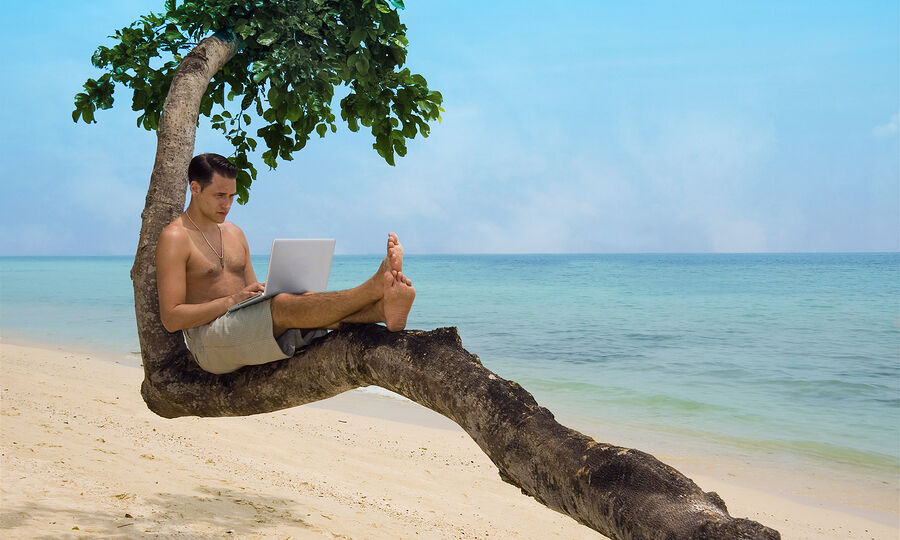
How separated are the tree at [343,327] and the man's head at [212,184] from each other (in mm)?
398

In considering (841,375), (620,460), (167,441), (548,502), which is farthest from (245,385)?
(841,375)

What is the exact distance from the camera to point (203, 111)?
570 centimetres

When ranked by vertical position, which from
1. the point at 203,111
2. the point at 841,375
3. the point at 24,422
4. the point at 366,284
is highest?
the point at 203,111

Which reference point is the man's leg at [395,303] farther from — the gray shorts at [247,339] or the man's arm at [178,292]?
the man's arm at [178,292]

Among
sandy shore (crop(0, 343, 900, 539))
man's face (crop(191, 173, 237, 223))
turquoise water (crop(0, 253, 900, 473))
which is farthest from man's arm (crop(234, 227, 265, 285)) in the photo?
turquoise water (crop(0, 253, 900, 473))

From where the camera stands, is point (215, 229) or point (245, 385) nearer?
point (245, 385)

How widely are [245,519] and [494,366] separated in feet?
34.8

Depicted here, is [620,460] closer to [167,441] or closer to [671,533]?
[671,533]

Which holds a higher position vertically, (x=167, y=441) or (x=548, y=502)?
(x=548, y=502)

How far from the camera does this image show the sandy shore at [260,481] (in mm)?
4734

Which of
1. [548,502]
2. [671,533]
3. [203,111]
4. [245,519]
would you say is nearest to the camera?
[671,533]

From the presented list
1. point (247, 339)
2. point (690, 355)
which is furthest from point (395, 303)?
point (690, 355)

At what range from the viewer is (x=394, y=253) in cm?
302

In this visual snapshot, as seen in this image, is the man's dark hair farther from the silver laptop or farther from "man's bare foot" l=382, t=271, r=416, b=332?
"man's bare foot" l=382, t=271, r=416, b=332
